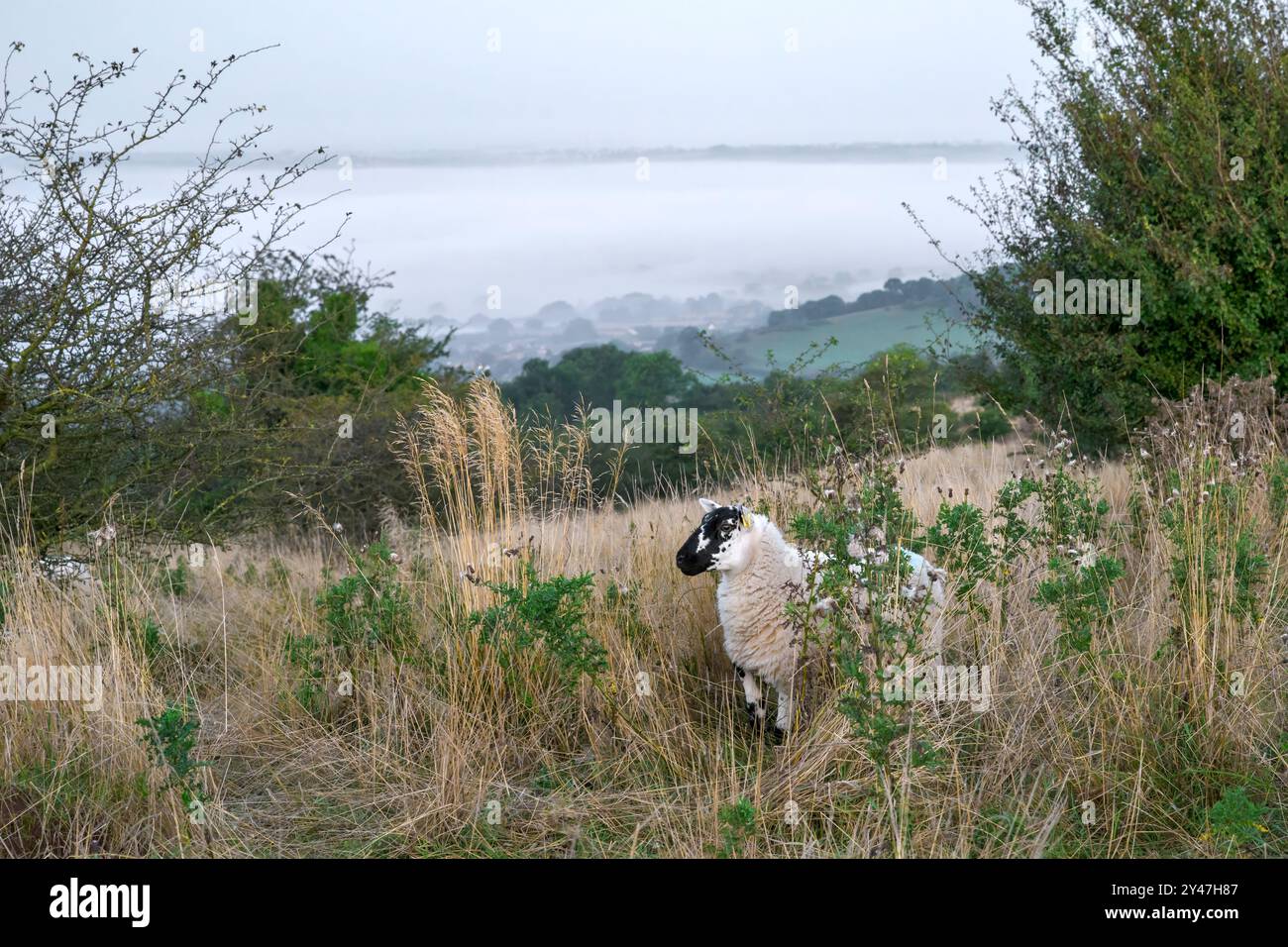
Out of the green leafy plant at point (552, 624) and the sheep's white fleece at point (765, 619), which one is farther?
the green leafy plant at point (552, 624)

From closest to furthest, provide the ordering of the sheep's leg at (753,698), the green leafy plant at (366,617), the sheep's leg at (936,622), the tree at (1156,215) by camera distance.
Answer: the sheep's leg at (936,622)
the sheep's leg at (753,698)
the green leafy plant at (366,617)
the tree at (1156,215)

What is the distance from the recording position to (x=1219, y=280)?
963 cm

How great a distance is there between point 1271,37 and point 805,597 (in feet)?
27.1

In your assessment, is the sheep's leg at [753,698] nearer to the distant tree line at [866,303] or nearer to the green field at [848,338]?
the green field at [848,338]

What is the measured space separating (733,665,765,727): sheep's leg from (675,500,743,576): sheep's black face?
0.52 m

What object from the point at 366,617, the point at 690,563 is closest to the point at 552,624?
the point at 690,563

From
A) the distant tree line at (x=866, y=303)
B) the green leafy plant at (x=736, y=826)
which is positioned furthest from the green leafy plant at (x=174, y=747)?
the distant tree line at (x=866, y=303)

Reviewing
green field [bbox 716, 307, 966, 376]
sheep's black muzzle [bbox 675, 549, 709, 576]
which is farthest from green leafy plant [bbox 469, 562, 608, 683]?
green field [bbox 716, 307, 966, 376]

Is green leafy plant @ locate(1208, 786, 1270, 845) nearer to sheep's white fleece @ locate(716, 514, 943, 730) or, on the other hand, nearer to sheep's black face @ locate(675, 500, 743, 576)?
sheep's white fleece @ locate(716, 514, 943, 730)

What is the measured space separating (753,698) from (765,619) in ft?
1.28

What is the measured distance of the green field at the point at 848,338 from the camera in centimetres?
1181

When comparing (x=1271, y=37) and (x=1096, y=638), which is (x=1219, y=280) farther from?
(x=1096, y=638)

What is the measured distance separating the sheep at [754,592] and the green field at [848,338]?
17.6 ft
